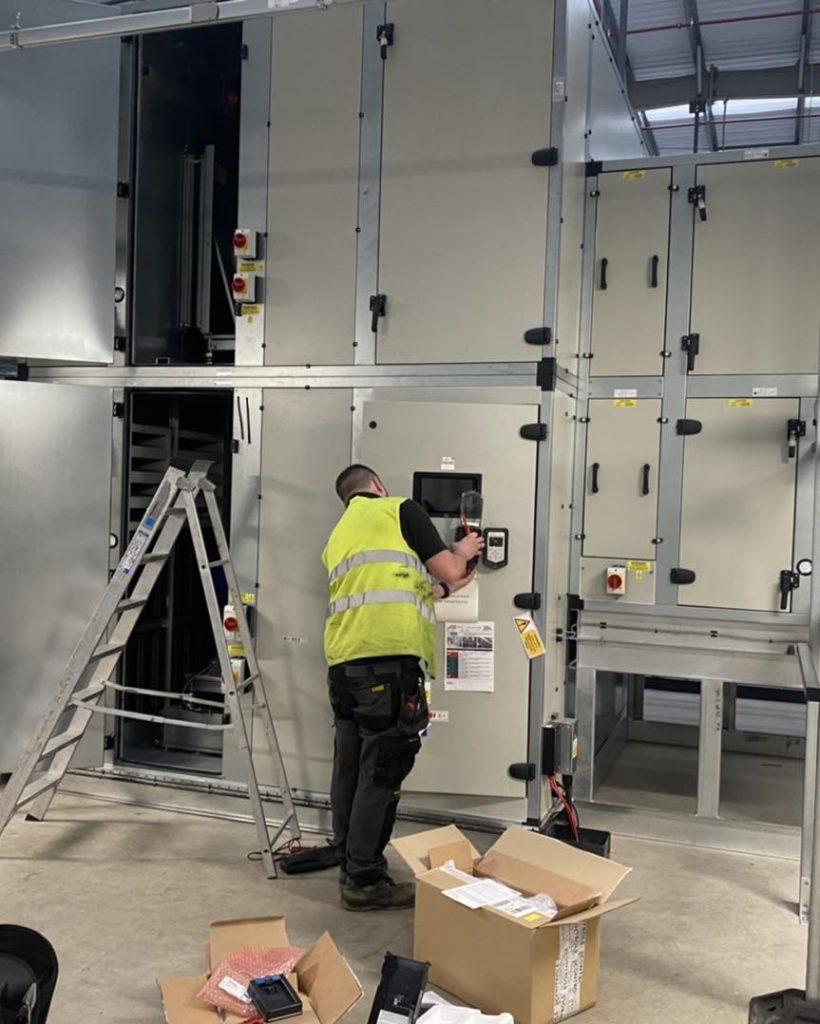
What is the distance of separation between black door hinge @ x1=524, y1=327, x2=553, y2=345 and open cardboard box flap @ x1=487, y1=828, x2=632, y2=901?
1.73 m

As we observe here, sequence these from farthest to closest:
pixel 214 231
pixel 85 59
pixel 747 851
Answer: pixel 214 231
pixel 85 59
pixel 747 851

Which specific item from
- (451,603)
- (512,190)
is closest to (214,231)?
(512,190)

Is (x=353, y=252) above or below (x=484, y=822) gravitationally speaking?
above

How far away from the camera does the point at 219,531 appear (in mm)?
3572

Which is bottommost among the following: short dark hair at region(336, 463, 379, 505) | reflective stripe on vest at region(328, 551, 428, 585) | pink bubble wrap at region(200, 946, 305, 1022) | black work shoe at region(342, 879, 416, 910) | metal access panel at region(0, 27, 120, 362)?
black work shoe at region(342, 879, 416, 910)

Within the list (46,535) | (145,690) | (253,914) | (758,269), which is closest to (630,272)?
(758,269)

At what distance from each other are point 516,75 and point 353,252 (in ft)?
2.94

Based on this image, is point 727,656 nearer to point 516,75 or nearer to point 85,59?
point 516,75

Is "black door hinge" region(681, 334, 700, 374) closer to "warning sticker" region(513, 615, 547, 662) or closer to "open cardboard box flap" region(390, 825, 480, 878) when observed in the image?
"warning sticker" region(513, 615, 547, 662)

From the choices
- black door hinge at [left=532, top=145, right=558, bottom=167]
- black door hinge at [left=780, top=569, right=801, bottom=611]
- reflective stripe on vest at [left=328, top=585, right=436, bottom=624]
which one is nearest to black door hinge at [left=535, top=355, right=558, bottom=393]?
black door hinge at [left=532, top=145, right=558, bottom=167]

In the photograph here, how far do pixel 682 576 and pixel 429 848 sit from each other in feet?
5.52

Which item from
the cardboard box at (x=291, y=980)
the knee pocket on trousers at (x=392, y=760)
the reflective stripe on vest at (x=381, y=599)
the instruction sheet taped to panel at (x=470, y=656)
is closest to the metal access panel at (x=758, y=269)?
the instruction sheet taped to panel at (x=470, y=656)

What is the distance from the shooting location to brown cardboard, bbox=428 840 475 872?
8.98ft

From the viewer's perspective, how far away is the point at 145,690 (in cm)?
360
